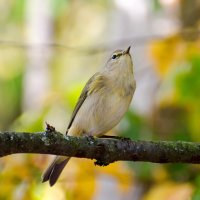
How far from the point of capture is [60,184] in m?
4.48

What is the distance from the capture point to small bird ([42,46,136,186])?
14.5ft

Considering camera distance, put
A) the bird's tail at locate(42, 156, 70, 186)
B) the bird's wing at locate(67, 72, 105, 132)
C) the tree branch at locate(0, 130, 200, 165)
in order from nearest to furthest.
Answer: the tree branch at locate(0, 130, 200, 165), the bird's tail at locate(42, 156, 70, 186), the bird's wing at locate(67, 72, 105, 132)

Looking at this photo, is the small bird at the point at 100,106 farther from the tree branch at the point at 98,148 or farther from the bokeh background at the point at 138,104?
the tree branch at the point at 98,148

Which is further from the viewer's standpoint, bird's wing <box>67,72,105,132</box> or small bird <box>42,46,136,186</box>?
bird's wing <box>67,72,105,132</box>

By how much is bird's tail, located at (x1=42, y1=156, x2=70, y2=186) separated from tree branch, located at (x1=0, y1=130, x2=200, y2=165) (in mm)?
1081

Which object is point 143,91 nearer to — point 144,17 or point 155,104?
point 155,104

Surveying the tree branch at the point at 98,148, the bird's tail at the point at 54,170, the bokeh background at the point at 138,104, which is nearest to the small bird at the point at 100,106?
the bird's tail at the point at 54,170

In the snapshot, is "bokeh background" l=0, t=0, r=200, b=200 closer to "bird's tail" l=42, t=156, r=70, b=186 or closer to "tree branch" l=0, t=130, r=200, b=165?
"bird's tail" l=42, t=156, r=70, b=186

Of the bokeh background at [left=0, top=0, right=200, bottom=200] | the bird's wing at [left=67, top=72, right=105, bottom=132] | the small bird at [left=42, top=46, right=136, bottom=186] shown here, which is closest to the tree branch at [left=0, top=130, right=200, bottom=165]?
the bokeh background at [left=0, top=0, right=200, bottom=200]

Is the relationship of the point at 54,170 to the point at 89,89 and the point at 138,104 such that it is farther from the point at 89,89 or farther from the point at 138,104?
the point at 138,104

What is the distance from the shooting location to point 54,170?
4438 millimetres

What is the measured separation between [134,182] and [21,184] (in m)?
0.87

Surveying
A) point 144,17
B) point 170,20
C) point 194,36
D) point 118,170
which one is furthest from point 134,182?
point 170,20

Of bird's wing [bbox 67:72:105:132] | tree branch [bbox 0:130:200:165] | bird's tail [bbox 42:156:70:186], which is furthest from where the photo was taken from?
bird's wing [bbox 67:72:105:132]
